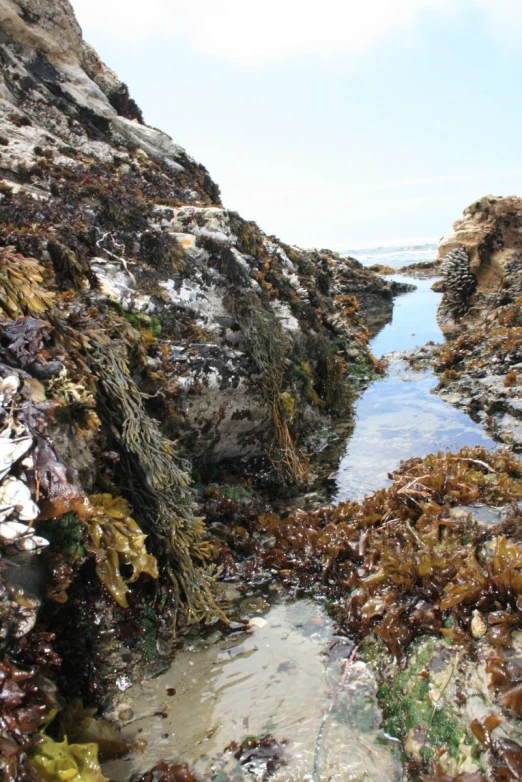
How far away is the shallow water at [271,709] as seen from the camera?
2.21 meters

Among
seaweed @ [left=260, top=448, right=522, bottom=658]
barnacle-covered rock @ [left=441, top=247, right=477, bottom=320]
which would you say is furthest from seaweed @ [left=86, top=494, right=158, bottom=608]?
barnacle-covered rock @ [left=441, top=247, right=477, bottom=320]

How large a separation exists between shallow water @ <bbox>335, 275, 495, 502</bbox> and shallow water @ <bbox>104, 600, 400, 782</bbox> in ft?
7.08

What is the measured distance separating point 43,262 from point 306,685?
3599 mm

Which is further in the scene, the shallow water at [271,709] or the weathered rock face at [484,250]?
the weathered rock face at [484,250]

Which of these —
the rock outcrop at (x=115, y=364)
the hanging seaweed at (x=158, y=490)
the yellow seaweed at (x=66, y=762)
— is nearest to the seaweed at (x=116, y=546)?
the rock outcrop at (x=115, y=364)

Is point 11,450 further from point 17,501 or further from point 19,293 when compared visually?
point 19,293

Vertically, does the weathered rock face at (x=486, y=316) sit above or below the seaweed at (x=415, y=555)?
above

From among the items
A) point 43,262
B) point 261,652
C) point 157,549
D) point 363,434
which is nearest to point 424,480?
point 261,652

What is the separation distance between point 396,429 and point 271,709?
467cm

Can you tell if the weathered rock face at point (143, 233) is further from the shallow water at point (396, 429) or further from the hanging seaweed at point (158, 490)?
the hanging seaweed at point (158, 490)

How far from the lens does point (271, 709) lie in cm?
250

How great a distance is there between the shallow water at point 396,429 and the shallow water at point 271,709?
2.16 meters

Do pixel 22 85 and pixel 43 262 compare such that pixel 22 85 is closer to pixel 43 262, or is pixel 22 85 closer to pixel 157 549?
pixel 43 262

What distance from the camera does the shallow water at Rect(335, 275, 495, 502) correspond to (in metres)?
5.42
